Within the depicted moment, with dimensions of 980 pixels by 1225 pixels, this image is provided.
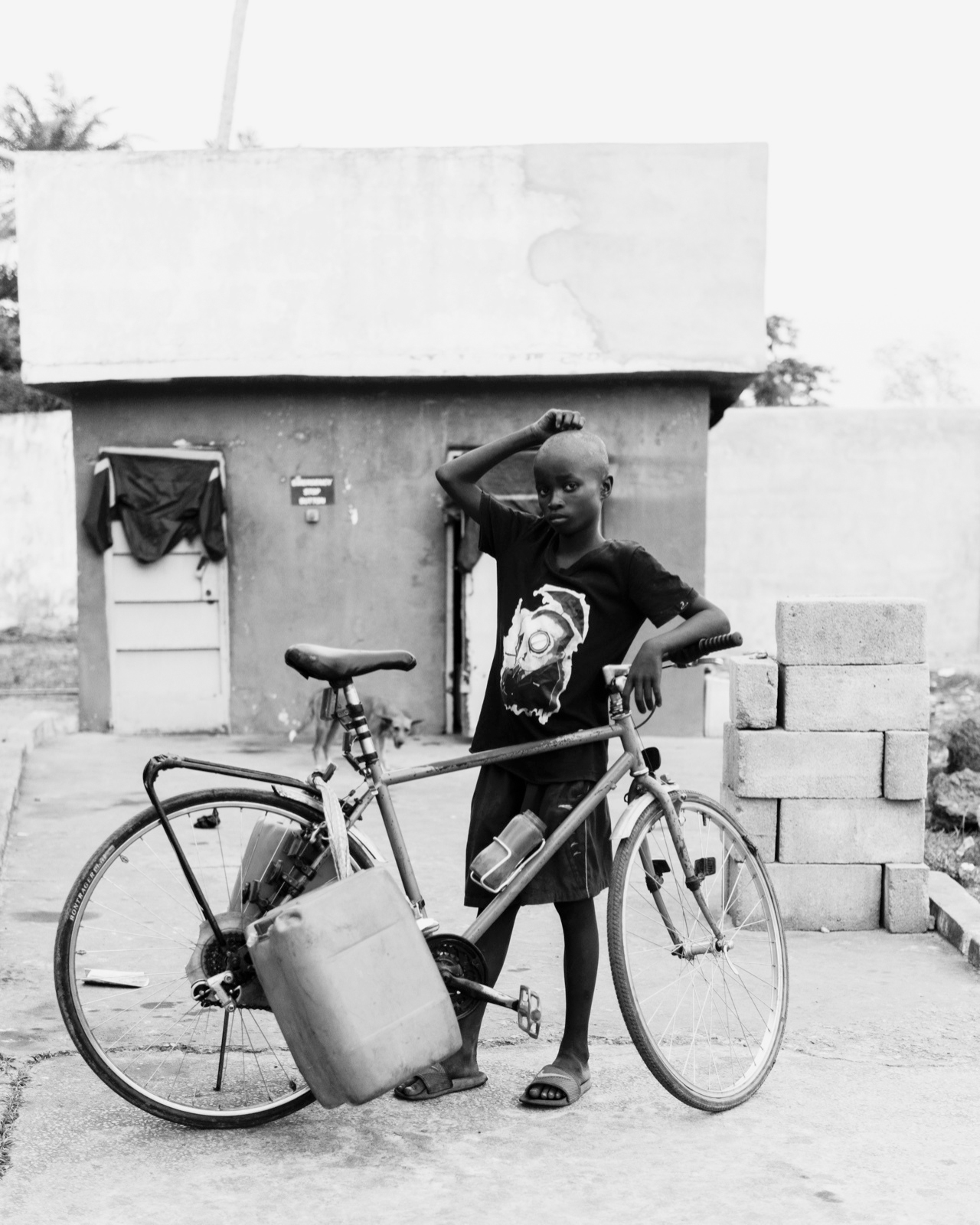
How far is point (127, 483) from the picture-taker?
12508mm

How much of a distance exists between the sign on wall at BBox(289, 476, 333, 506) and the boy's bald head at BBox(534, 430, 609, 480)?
29.6 feet

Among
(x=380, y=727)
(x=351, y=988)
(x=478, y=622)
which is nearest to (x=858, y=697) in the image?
(x=351, y=988)

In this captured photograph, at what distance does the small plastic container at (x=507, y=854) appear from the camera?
3760 millimetres

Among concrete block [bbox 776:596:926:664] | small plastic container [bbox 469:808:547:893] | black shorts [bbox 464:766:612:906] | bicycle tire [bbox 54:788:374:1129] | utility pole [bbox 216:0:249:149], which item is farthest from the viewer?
utility pole [bbox 216:0:249:149]

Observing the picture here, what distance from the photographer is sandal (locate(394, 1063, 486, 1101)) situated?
12.8 ft

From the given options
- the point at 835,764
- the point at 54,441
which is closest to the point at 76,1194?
the point at 835,764

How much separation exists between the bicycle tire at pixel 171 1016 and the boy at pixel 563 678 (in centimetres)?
46

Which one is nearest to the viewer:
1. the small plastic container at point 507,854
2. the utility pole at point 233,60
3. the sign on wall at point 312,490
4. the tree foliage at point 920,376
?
the small plastic container at point 507,854

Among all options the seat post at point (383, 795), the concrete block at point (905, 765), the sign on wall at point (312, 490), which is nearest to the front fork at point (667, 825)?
the seat post at point (383, 795)

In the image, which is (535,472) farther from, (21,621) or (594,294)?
(21,621)

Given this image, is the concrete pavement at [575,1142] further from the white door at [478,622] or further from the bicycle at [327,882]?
the white door at [478,622]

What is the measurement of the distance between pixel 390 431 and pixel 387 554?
111 centimetres

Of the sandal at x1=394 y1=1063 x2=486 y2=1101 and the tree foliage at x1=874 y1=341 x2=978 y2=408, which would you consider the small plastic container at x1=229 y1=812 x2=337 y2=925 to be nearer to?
the sandal at x1=394 y1=1063 x2=486 y2=1101

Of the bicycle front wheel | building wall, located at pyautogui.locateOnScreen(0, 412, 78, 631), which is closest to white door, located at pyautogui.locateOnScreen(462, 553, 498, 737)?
the bicycle front wheel
